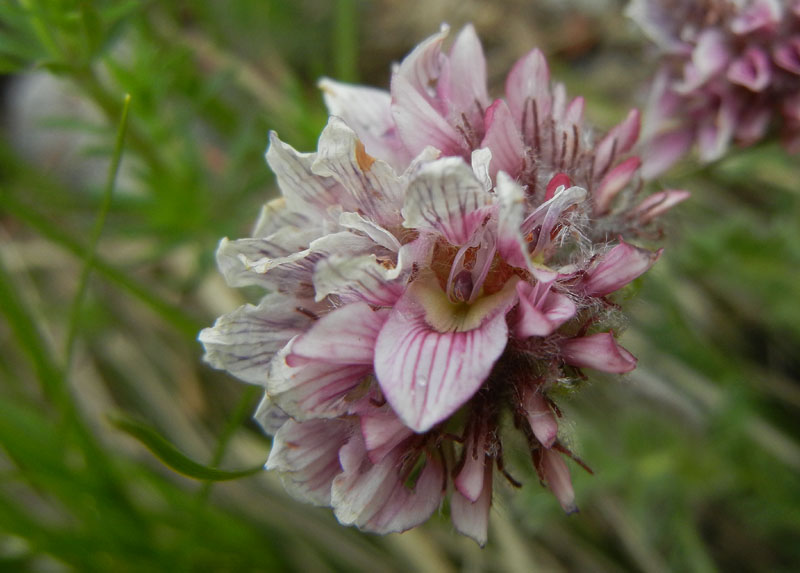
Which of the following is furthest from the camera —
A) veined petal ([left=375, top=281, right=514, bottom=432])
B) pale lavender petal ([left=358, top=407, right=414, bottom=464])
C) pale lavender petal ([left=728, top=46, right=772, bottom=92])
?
pale lavender petal ([left=728, top=46, right=772, bottom=92])

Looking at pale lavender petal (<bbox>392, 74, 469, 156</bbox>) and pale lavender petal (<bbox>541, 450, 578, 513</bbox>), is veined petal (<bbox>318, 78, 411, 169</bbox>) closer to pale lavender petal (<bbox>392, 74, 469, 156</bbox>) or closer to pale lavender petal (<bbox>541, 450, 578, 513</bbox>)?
pale lavender petal (<bbox>392, 74, 469, 156</bbox>)

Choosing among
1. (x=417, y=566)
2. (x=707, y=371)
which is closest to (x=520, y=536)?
(x=417, y=566)

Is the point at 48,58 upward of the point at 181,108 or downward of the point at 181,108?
upward

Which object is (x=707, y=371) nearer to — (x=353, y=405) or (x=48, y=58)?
(x=353, y=405)

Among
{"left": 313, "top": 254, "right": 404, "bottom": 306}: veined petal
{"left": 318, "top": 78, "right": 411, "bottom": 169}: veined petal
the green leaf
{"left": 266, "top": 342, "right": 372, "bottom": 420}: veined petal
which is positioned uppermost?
{"left": 318, "top": 78, "right": 411, "bottom": 169}: veined petal

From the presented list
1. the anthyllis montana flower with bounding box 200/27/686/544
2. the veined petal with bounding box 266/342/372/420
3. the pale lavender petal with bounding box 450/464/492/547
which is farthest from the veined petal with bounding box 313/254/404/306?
the pale lavender petal with bounding box 450/464/492/547

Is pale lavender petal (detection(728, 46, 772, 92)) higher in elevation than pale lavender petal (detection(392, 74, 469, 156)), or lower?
lower

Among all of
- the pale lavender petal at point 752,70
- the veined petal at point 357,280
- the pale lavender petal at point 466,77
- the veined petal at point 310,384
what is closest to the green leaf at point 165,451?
the veined petal at point 310,384

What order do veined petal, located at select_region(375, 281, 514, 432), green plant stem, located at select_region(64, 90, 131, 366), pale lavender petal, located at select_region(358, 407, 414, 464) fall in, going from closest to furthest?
veined petal, located at select_region(375, 281, 514, 432)
pale lavender petal, located at select_region(358, 407, 414, 464)
green plant stem, located at select_region(64, 90, 131, 366)
